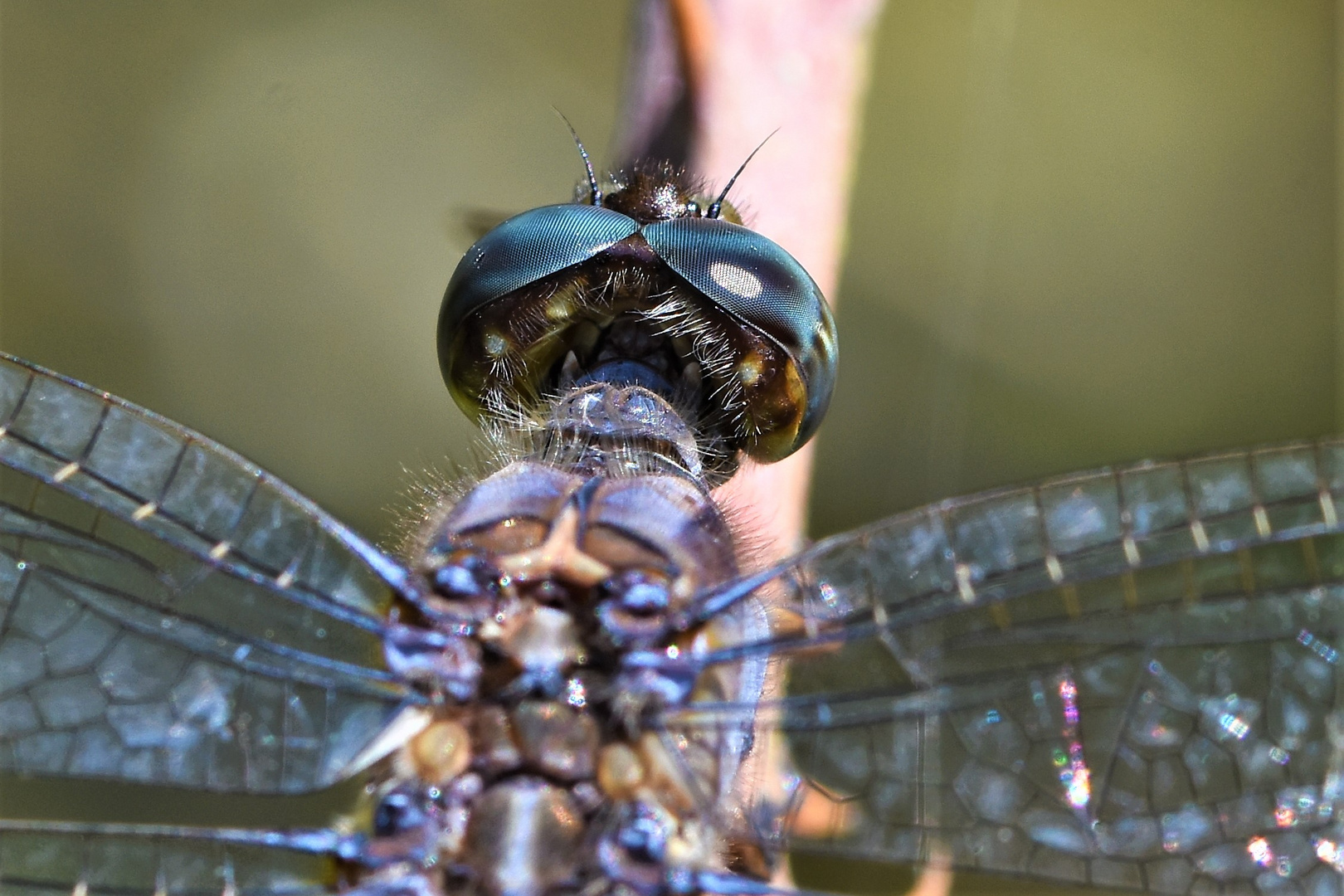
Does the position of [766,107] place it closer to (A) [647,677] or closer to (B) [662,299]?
(B) [662,299]

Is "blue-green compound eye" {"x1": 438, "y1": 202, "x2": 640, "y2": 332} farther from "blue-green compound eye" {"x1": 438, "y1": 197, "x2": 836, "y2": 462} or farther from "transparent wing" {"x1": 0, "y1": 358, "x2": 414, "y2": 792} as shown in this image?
"transparent wing" {"x1": 0, "y1": 358, "x2": 414, "y2": 792}

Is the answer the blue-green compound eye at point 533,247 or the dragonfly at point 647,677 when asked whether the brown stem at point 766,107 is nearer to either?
the blue-green compound eye at point 533,247

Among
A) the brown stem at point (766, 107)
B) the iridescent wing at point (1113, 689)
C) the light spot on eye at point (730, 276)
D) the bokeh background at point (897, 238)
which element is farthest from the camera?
the bokeh background at point (897, 238)

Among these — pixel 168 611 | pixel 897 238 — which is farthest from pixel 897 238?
pixel 168 611

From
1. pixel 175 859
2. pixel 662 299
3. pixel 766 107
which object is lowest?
pixel 175 859

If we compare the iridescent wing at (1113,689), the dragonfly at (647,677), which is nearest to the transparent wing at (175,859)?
the dragonfly at (647,677)

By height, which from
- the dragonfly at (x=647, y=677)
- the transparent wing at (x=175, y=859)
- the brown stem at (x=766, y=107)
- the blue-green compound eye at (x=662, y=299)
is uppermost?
the brown stem at (x=766, y=107)

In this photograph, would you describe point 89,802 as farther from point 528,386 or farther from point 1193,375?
point 1193,375
